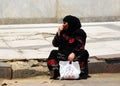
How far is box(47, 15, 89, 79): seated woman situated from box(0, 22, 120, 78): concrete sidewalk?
0.35 metres

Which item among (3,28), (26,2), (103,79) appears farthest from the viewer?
(26,2)

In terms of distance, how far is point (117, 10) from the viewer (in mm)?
12469

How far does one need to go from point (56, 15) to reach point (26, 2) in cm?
93

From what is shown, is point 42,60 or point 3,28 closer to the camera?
point 42,60

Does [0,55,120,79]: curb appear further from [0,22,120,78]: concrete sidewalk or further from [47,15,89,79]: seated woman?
[47,15,89,79]: seated woman

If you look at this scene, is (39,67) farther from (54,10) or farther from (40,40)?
(54,10)

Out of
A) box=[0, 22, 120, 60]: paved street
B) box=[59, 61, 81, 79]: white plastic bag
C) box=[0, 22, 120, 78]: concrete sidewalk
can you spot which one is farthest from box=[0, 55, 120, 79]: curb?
box=[59, 61, 81, 79]: white plastic bag

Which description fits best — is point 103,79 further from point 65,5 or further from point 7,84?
point 65,5

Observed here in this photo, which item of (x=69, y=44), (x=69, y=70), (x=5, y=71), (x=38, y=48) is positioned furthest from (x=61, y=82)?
(x=38, y=48)

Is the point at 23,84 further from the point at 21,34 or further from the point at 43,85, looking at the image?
the point at 21,34

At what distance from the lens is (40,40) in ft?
29.3

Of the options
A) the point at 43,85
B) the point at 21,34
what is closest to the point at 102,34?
the point at 21,34

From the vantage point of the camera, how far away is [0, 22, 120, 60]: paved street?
7676 mm

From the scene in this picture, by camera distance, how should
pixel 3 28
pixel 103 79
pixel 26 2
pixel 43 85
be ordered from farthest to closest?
pixel 26 2 → pixel 3 28 → pixel 103 79 → pixel 43 85
